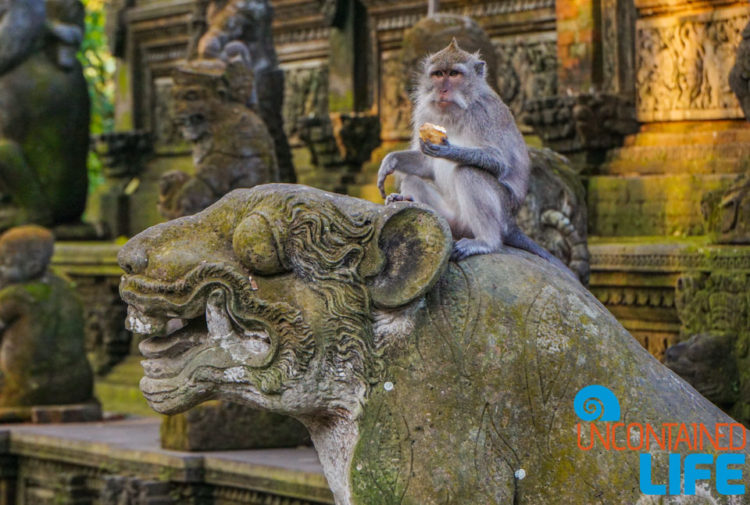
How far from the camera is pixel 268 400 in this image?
4.30m

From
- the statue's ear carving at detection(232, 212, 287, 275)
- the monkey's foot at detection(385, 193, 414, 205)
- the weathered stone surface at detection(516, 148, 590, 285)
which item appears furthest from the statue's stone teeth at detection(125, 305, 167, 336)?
the weathered stone surface at detection(516, 148, 590, 285)

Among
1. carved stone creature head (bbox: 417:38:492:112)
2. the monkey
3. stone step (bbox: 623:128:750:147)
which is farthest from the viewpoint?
stone step (bbox: 623:128:750:147)

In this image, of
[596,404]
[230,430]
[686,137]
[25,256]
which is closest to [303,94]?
[25,256]

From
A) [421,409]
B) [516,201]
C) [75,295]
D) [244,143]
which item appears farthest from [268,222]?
[75,295]

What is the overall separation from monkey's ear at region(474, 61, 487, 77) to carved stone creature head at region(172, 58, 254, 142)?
17.2 ft

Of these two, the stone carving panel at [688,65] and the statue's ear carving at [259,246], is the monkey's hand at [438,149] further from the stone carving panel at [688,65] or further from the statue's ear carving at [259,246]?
the stone carving panel at [688,65]

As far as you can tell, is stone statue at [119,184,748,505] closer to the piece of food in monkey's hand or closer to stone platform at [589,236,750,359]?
the piece of food in monkey's hand

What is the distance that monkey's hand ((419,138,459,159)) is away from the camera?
18.1ft

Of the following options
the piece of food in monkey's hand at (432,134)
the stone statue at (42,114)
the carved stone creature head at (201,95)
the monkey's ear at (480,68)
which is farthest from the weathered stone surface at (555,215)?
the stone statue at (42,114)

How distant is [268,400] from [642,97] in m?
8.03

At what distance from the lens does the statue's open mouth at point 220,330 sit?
4281 mm

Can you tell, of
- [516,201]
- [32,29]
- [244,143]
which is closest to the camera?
[516,201]

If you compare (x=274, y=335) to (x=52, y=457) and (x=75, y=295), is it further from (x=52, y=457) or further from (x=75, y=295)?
(x=75, y=295)

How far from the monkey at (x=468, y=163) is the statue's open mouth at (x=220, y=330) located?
1.40 m
